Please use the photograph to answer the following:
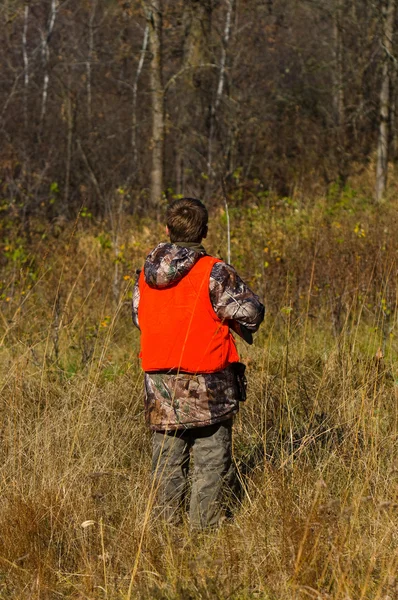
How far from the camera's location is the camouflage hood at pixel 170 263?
3.32 metres

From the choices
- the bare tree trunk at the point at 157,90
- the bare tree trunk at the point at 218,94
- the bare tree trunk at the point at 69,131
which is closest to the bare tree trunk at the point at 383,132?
the bare tree trunk at the point at 218,94

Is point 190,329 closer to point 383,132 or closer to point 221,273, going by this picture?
point 221,273

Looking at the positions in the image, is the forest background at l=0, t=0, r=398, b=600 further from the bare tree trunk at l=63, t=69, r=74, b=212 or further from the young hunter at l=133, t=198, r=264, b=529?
the young hunter at l=133, t=198, r=264, b=529

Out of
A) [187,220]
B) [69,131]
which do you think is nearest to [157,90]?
[69,131]

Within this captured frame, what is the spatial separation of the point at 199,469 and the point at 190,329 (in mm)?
593

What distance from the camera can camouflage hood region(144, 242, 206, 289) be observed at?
10.9 ft

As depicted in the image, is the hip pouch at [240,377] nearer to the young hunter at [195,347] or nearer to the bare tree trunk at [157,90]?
the young hunter at [195,347]

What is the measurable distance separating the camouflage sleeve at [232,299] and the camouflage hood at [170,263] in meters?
0.10

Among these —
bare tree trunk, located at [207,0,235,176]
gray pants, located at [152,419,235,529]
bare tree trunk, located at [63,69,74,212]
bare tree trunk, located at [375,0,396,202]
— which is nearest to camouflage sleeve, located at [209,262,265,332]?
gray pants, located at [152,419,235,529]

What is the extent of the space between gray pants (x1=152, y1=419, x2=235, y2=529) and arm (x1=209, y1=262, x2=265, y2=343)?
17.4 inches

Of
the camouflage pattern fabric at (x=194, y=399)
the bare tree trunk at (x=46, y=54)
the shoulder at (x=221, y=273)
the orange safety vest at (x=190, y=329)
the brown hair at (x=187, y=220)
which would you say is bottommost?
the camouflage pattern fabric at (x=194, y=399)

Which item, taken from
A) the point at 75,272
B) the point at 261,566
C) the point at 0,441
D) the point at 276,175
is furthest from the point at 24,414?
the point at 276,175

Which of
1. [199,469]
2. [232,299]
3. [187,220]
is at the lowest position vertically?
[199,469]

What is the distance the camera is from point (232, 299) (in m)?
3.31
